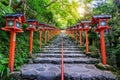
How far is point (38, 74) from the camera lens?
564cm

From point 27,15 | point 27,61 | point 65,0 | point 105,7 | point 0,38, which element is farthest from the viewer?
point 65,0

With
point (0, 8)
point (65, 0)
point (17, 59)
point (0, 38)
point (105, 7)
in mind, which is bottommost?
point (17, 59)

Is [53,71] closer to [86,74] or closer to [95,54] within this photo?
[86,74]

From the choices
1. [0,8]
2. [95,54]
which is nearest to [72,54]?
[95,54]

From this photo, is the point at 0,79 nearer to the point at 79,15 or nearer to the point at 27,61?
the point at 27,61

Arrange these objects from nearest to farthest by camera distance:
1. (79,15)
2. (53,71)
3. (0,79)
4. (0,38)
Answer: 1. (0,79)
2. (53,71)
3. (0,38)
4. (79,15)

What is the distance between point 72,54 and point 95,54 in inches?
53.7

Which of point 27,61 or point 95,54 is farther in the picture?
point 95,54

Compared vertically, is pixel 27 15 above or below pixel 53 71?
above

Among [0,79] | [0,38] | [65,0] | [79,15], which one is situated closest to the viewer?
[0,79]

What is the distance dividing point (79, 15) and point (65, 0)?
331 cm

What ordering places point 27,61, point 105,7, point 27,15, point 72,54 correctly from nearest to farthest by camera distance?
point 27,61 → point 72,54 → point 27,15 → point 105,7

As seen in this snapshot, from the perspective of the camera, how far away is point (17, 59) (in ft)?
22.3

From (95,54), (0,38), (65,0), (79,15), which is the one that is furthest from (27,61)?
(79,15)
